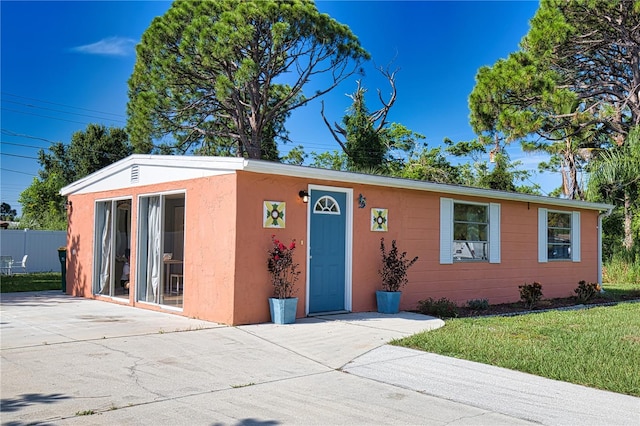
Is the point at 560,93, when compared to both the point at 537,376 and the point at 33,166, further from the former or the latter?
the point at 33,166

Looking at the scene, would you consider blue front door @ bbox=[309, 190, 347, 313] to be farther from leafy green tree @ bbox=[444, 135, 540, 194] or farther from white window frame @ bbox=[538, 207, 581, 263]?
leafy green tree @ bbox=[444, 135, 540, 194]

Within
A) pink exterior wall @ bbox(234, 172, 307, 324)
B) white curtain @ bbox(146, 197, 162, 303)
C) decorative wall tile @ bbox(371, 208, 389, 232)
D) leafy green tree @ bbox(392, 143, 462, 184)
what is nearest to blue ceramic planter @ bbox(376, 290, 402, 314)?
decorative wall tile @ bbox(371, 208, 389, 232)

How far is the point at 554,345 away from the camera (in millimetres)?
6879

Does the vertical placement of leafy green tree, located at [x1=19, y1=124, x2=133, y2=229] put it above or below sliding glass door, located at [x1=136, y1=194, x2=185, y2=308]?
above

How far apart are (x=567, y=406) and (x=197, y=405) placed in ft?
9.80

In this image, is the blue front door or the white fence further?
the white fence

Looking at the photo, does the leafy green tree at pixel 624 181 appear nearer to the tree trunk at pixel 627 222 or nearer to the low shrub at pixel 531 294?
the tree trunk at pixel 627 222

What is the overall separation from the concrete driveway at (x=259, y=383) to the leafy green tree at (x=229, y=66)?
12278 millimetres

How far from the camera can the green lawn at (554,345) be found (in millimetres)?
5539

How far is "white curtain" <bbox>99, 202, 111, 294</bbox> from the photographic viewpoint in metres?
11.6

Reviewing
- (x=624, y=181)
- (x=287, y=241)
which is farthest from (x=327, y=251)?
(x=624, y=181)

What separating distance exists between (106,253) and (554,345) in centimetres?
871

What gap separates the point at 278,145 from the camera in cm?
2433

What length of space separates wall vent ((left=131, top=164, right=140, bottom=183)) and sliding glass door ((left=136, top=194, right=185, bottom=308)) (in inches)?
16.4
